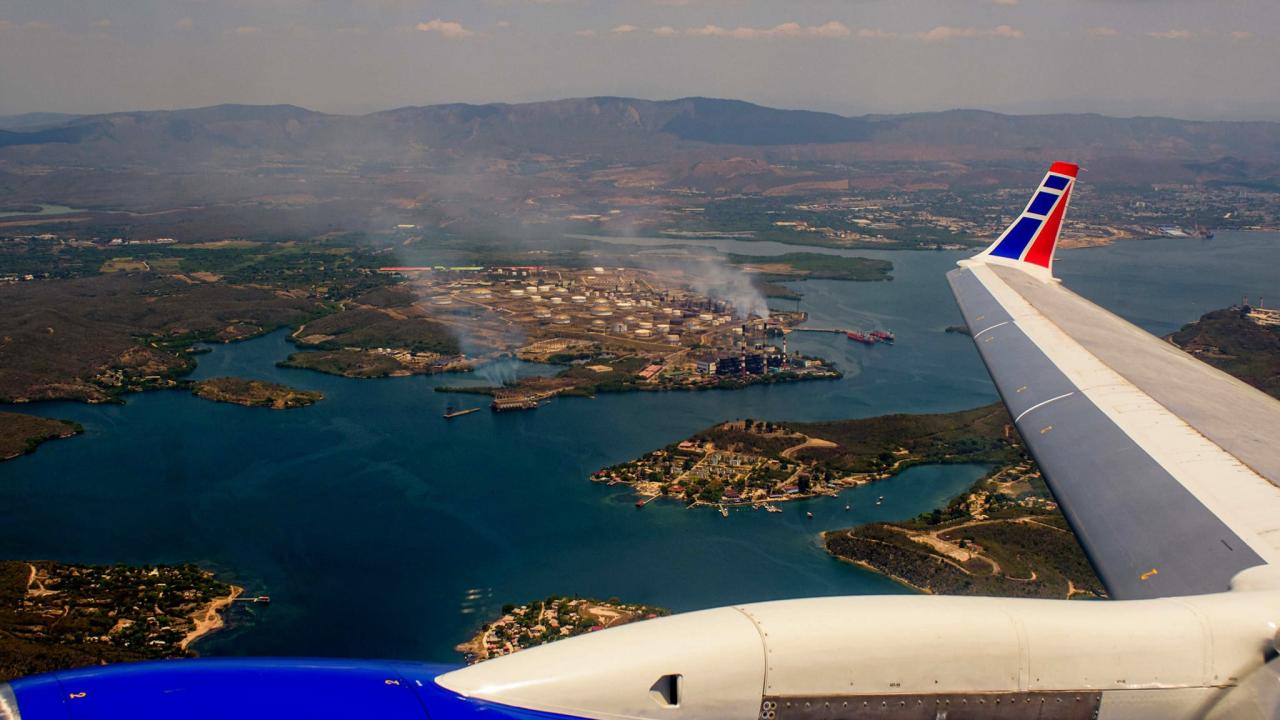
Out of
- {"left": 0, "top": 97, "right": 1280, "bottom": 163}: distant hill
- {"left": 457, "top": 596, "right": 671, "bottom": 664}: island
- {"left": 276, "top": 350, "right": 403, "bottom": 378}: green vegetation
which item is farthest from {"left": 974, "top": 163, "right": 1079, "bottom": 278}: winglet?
{"left": 0, "top": 97, "right": 1280, "bottom": 163}: distant hill

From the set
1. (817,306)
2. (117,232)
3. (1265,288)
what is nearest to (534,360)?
(817,306)

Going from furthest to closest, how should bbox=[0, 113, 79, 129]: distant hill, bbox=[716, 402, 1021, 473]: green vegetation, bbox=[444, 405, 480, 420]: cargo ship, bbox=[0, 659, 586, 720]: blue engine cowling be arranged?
bbox=[0, 113, 79, 129]: distant hill
bbox=[444, 405, 480, 420]: cargo ship
bbox=[716, 402, 1021, 473]: green vegetation
bbox=[0, 659, 586, 720]: blue engine cowling

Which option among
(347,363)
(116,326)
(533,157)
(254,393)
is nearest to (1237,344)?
(347,363)

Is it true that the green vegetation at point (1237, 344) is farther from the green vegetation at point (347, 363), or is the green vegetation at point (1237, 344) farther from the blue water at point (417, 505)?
the green vegetation at point (347, 363)

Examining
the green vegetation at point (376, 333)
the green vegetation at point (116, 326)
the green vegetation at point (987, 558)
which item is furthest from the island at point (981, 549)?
the green vegetation at point (116, 326)

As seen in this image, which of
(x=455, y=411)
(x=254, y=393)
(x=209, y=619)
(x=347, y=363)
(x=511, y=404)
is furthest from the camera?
(x=347, y=363)

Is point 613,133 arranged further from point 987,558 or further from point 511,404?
point 987,558

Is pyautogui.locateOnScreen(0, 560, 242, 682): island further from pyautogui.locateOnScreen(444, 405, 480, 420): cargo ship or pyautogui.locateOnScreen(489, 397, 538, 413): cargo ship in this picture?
pyautogui.locateOnScreen(489, 397, 538, 413): cargo ship
